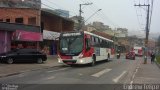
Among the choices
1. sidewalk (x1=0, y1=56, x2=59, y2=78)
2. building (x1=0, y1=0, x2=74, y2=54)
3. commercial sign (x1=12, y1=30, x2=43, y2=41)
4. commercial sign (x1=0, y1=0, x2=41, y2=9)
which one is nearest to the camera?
sidewalk (x1=0, y1=56, x2=59, y2=78)

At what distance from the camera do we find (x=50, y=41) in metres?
53.2

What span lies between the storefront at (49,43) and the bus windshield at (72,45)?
16.8 m

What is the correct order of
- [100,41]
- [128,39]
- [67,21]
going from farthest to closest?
[128,39] → [67,21] → [100,41]

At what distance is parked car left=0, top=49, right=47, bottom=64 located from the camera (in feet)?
108

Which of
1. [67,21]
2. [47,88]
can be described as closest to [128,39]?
[67,21]

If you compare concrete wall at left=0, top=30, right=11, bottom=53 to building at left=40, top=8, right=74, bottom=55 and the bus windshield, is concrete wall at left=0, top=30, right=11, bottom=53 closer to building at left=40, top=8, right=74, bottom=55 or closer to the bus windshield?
the bus windshield

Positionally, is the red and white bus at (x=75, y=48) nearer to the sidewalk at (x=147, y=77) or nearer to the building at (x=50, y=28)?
the sidewalk at (x=147, y=77)

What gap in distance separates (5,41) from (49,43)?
15.0 metres

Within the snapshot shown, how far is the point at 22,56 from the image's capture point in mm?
34281

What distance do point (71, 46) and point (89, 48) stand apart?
1.90 m

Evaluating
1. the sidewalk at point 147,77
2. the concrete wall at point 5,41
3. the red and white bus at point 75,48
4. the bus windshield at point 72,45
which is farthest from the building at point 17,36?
the sidewalk at point 147,77

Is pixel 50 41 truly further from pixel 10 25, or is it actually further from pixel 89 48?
pixel 89 48

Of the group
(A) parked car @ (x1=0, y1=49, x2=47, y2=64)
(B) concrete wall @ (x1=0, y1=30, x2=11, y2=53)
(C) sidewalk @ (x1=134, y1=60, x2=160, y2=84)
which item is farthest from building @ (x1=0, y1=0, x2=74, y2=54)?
(C) sidewalk @ (x1=134, y1=60, x2=160, y2=84)

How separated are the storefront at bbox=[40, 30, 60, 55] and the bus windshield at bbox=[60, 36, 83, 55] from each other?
660 inches
